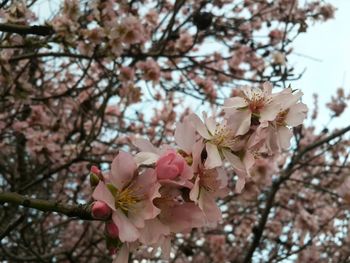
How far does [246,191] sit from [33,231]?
6.07 feet

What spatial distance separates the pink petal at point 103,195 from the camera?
41.9 inches

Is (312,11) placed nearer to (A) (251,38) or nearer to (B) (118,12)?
(A) (251,38)

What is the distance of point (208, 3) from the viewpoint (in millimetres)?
5086

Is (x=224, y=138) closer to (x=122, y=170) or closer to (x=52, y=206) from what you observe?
(x=122, y=170)

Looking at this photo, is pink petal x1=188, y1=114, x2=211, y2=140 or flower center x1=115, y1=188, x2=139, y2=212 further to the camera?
pink petal x1=188, y1=114, x2=211, y2=140

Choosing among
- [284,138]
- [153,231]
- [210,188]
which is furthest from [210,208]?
[284,138]

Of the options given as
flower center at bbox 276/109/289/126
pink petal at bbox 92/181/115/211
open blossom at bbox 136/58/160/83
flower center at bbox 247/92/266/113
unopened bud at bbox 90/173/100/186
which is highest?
open blossom at bbox 136/58/160/83

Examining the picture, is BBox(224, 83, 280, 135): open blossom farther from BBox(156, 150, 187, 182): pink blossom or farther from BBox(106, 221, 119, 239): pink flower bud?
BBox(106, 221, 119, 239): pink flower bud

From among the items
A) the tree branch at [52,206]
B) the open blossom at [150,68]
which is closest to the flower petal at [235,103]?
the tree branch at [52,206]

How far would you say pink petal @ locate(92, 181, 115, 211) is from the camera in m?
1.07

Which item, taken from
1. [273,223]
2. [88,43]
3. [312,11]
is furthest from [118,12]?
[273,223]

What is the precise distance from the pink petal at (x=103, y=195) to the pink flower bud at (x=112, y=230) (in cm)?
4

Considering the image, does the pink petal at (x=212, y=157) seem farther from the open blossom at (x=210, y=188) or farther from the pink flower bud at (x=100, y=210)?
the pink flower bud at (x=100, y=210)

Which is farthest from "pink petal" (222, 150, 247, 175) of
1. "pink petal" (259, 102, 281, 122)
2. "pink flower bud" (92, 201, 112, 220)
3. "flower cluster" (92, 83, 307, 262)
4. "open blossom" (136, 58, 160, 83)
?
"open blossom" (136, 58, 160, 83)
